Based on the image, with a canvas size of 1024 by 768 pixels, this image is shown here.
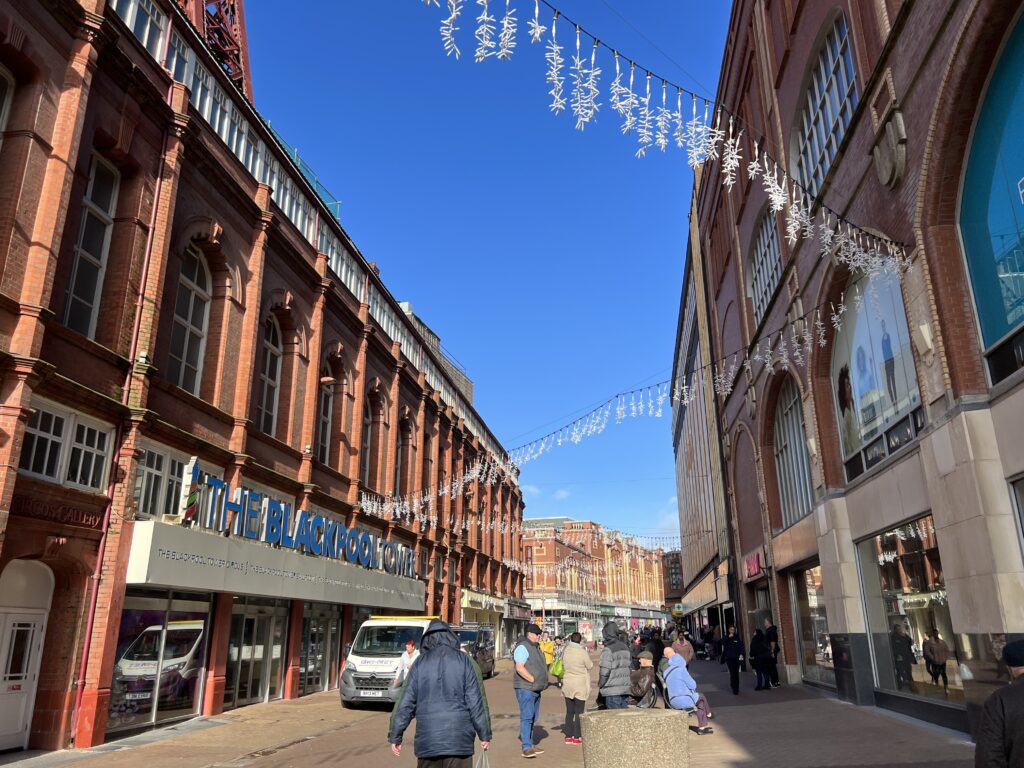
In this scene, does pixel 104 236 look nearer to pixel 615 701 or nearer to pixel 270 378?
pixel 270 378

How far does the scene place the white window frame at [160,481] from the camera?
14336 mm

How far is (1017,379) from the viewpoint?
879 centimetres

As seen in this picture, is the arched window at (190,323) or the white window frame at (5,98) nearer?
the white window frame at (5,98)

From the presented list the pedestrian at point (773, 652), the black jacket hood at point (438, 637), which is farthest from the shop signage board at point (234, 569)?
the pedestrian at point (773, 652)

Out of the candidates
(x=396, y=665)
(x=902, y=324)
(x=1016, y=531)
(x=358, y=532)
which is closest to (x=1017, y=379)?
(x=1016, y=531)

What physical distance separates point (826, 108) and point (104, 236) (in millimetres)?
14975

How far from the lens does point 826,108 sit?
1617 cm

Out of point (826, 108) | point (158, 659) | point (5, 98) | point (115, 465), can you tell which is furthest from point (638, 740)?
point (826, 108)

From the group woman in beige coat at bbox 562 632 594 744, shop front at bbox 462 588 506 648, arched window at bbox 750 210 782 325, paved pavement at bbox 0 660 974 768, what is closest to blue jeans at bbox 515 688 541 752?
paved pavement at bbox 0 660 974 768

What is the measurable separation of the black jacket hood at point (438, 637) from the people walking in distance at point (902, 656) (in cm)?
1003

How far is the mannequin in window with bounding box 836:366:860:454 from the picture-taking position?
15656 mm

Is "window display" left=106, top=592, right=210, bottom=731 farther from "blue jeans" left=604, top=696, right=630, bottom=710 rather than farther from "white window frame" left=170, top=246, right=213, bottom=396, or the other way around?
"blue jeans" left=604, top=696, right=630, bottom=710

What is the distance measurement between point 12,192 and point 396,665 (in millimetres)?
12386

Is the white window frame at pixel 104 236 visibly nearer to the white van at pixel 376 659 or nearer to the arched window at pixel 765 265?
the white van at pixel 376 659
